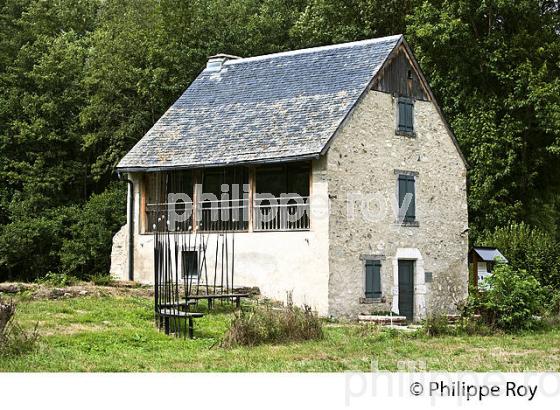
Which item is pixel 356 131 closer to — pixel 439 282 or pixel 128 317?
pixel 439 282

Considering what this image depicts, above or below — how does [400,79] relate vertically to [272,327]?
above

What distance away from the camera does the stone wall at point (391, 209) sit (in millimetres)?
26766

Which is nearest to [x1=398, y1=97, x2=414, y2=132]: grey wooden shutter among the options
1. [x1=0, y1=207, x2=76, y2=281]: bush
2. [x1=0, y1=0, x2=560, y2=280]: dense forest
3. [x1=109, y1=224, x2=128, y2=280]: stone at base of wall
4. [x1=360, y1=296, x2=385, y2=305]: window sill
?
[x1=360, y1=296, x2=385, y2=305]: window sill

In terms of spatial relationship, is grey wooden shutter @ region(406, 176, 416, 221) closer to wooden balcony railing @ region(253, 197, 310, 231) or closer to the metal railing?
wooden balcony railing @ region(253, 197, 310, 231)

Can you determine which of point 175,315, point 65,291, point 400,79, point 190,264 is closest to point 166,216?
point 190,264

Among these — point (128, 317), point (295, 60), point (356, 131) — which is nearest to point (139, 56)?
point (295, 60)

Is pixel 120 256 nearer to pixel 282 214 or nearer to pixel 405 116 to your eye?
pixel 282 214

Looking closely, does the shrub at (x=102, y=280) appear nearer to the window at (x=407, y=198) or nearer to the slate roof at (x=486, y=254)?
the window at (x=407, y=198)

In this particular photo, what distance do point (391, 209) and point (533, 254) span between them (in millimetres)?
7304

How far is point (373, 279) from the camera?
1085 inches

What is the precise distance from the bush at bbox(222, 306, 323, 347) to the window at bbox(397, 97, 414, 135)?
35.0 ft

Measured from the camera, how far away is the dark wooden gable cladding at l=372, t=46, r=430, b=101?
28375 mm

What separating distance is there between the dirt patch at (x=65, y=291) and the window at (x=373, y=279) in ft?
20.2

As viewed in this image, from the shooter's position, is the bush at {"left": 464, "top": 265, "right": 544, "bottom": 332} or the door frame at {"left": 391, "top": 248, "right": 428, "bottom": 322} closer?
the bush at {"left": 464, "top": 265, "right": 544, "bottom": 332}
